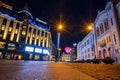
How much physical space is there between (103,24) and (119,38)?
983cm

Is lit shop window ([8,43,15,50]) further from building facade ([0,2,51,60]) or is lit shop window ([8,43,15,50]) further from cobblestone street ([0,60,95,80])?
cobblestone street ([0,60,95,80])

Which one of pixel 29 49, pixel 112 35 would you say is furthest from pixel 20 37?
pixel 112 35

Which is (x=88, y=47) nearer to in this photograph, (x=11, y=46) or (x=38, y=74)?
(x=11, y=46)

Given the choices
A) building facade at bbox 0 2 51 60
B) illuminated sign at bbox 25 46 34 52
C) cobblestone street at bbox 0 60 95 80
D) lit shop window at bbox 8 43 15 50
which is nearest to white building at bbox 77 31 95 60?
building facade at bbox 0 2 51 60

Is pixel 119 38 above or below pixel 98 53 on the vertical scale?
above

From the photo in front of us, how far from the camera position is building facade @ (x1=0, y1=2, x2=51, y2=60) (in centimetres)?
3953

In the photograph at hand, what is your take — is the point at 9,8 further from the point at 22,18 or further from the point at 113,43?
the point at 113,43

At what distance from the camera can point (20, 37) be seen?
146ft

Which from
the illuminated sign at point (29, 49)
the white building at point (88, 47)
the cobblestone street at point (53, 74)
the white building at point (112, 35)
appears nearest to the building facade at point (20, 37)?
the illuminated sign at point (29, 49)

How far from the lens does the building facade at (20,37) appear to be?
39531 mm

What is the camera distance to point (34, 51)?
49.1 metres

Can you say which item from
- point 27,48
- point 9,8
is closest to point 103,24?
point 27,48

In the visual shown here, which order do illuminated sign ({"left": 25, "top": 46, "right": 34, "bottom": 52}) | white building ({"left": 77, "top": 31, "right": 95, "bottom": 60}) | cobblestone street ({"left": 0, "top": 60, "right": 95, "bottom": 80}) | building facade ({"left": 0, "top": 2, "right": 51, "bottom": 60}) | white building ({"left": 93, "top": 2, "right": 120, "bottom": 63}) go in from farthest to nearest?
1. illuminated sign ({"left": 25, "top": 46, "right": 34, "bottom": 52})
2. white building ({"left": 77, "top": 31, "right": 95, "bottom": 60})
3. building facade ({"left": 0, "top": 2, "right": 51, "bottom": 60})
4. white building ({"left": 93, "top": 2, "right": 120, "bottom": 63})
5. cobblestone street ({"left": 0, "top": 60, "right": 95, "bottom": 80})

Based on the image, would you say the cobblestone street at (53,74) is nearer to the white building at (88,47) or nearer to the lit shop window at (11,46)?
the white building at (88,47)
